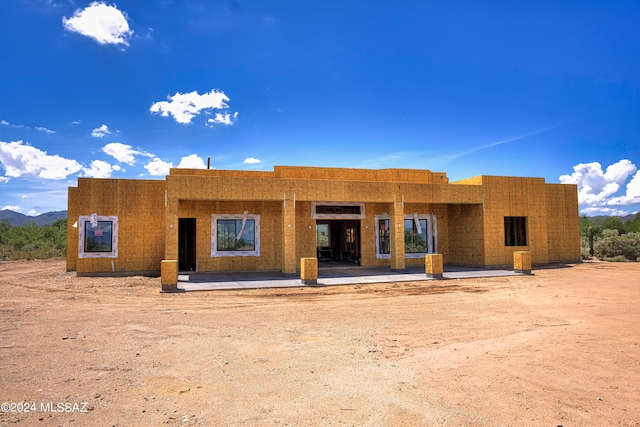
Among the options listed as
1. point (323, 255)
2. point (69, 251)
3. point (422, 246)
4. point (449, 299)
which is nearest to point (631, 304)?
point (449, 299)

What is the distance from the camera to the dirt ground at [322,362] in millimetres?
4348

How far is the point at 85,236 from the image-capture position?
62.2 ft

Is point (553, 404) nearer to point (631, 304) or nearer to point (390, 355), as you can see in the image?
point (390, 355)

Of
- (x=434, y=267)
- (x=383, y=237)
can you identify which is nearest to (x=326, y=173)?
(x=383, y=237)

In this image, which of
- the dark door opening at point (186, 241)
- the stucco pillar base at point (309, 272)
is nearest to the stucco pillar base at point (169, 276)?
the stucco pillar base at point (309, 272)

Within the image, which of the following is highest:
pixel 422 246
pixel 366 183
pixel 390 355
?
pixel 366 183

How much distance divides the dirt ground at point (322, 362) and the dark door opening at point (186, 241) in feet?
35.3

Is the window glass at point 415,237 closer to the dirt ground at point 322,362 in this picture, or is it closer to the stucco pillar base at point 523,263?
the stucco pillar base at point 523,263

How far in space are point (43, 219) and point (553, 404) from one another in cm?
18132

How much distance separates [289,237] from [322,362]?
39.0ft

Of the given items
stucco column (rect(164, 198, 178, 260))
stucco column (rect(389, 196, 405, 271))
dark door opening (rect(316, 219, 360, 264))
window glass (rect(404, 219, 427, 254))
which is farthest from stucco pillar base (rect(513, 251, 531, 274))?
stucco column (rect(164, 198, 178, 260))

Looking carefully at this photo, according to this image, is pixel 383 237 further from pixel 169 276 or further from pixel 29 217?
pixel 29 217

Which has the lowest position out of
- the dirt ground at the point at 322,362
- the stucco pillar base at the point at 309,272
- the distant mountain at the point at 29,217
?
the dirt ground at the point at 322,362

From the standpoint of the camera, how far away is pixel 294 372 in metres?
5.69
